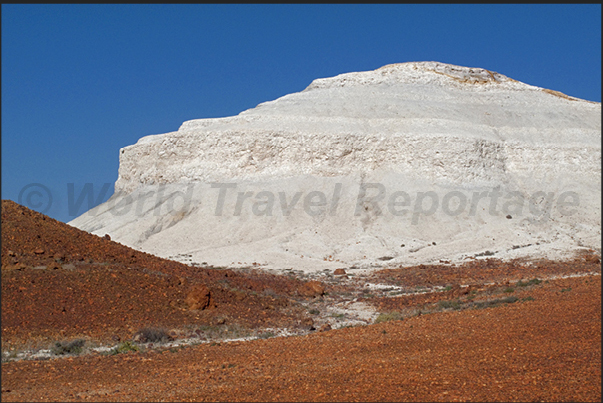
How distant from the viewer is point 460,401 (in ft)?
21.4

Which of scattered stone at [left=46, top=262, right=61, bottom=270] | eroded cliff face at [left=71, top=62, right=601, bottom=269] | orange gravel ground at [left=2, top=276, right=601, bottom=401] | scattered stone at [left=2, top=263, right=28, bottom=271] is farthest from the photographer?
eroded cliff face at [left=71, top=62, right=601, bottom=269]

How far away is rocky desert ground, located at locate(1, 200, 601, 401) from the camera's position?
7.37m

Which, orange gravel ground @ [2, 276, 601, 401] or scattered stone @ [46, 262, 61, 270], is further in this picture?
scattered stone @ [46, 262, 61, 270]

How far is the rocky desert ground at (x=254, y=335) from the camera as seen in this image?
7.37 meters

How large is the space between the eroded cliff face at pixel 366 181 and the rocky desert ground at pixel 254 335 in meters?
14.1

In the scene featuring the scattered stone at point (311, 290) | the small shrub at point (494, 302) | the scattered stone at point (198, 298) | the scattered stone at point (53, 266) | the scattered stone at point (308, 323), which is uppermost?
the small shrub at point (494, 302)

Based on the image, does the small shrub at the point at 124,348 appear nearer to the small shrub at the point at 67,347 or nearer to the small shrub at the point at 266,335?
the small shrub at the point at 67,347

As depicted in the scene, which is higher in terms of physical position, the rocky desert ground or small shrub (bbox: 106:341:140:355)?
the rocky desert ground

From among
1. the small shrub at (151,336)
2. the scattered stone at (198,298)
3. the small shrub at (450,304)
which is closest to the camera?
the small shrub at (151,336)

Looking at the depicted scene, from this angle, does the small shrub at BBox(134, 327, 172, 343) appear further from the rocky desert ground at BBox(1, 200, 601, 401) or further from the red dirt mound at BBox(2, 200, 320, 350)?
the red dirt mound at BBox(2, 200, 320, 350)

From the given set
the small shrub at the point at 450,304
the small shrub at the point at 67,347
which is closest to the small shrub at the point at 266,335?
the small shrub at the point at 67,347

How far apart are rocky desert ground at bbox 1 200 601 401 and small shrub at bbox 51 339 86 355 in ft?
0.08

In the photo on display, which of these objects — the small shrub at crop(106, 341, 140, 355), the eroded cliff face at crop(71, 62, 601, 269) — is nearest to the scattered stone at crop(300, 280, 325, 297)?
the small shrub at crop(106, 341, 140, 355)

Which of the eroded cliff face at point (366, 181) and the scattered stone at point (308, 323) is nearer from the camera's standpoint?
the scattered stone at point (308, 323)
